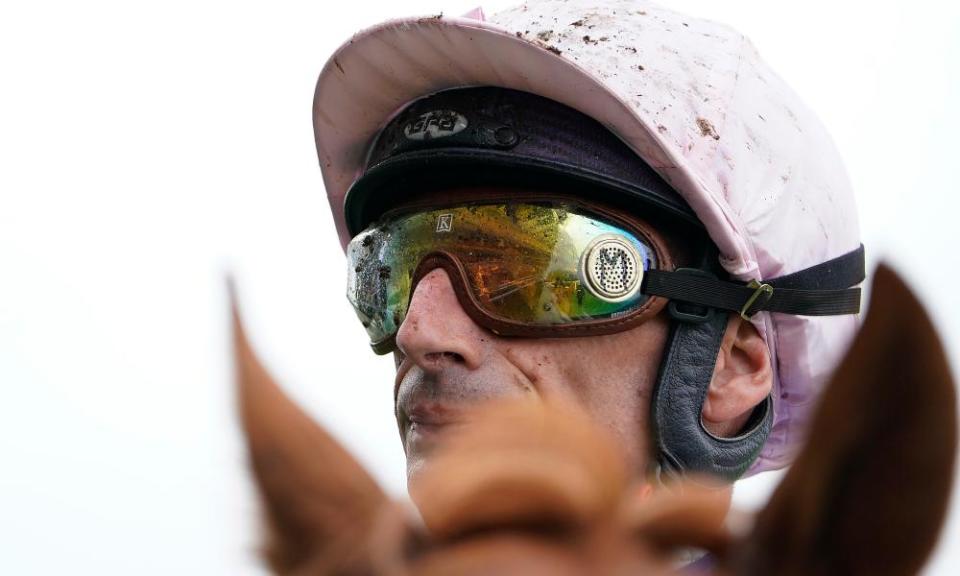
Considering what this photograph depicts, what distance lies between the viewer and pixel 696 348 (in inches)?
66.8

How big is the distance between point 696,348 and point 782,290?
16cm

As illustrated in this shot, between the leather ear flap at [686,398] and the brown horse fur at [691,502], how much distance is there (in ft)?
3.04

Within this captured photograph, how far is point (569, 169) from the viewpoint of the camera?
165 centimetres

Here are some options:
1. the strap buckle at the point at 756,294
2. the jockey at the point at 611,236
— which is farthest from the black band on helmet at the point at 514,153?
the strap buckle at the point at 756,294

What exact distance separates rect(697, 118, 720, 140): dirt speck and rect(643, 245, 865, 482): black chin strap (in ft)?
0.56

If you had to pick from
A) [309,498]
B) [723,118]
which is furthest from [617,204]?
[309,498]

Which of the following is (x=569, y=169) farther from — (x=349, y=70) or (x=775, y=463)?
(x=775, y=463)

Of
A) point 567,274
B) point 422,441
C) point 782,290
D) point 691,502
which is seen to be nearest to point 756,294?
point 782,290

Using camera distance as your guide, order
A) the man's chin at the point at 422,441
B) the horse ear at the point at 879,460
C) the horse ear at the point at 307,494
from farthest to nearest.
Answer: the man's chin at the point at 422,441 → the horse ear at the point at 307,494 → the horse ear at the point at 879,460

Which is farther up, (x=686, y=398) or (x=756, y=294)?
(x=756, y=294)

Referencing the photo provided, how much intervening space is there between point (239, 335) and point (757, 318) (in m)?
1.02

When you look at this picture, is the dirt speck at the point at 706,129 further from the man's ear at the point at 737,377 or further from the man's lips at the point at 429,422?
the man's lips at the point at 429,422

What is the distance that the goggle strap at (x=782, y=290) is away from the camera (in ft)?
5.49

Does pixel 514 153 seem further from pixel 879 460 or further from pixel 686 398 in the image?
pixel 879 460
